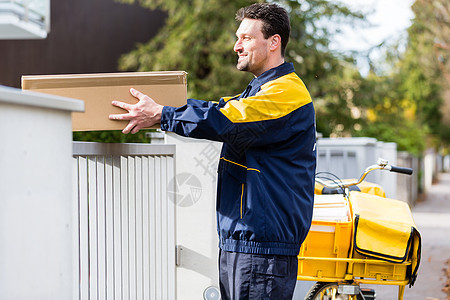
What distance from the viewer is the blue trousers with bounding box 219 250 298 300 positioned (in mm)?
2693

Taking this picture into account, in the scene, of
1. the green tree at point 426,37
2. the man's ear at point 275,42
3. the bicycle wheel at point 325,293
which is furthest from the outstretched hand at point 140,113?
the green tree at point 426,37

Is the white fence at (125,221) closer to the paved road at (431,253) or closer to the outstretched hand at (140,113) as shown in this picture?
the outstretched hand at (140,113)

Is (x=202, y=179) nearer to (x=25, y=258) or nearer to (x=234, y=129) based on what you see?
(x=234, y=129)

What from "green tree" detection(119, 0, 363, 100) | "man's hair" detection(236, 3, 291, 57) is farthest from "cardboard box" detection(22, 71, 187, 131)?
"green tree" detection(119, 0, 363, 100)

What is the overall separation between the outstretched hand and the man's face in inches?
18.8

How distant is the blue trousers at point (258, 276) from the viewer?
8.84ft

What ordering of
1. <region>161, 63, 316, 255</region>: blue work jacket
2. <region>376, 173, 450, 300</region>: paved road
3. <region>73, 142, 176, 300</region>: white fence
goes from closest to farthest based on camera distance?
<region>161, 63, 316, 255</region>: blue work jacket
<region>73, 142, 176, 300</region>: white fence
<region>376, 173, 450, 300</region>: paved road

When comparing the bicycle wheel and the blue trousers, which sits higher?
the blue trousers

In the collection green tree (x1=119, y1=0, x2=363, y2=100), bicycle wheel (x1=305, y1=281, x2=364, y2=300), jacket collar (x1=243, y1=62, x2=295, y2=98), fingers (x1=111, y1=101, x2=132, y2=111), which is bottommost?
bicycle wheel (x1=305, y1=281, x2=364, y2=300)

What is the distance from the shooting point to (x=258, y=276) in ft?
8.85

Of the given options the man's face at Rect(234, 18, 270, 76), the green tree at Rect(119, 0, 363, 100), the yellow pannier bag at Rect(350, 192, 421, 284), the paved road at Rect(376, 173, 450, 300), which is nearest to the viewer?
the man's face at Rect(234, 18, 270, 76)

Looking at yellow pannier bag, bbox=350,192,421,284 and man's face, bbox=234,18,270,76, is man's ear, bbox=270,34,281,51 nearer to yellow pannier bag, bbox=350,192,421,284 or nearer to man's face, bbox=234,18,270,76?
man's face, bbox=234,18,270,76

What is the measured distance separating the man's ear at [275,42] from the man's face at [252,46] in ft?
0.06

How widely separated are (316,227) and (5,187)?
258 cm
